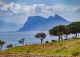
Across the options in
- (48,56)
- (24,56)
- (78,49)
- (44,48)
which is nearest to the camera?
(48,56)

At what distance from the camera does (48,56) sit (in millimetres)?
26625

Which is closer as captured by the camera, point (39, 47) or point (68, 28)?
point (39, 47)

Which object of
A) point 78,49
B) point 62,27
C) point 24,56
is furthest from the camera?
point 62,27

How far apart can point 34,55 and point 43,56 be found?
1.32 meters

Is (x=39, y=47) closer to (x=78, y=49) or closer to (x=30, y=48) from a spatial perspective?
(x=30, y=48)

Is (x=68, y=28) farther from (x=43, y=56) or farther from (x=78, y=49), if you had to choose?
(x=43, y=56)

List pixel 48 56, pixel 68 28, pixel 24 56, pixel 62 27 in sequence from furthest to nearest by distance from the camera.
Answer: pixel 62 27, pixel 68 28, pixel 24 56, pixel 48 56

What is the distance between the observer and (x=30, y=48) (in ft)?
129

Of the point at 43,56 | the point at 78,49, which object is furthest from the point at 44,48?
the point at 43,56

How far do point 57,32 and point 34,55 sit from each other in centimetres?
3701

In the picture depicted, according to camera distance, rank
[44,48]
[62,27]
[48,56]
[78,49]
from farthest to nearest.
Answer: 1. [62,27]
2. [44,48]
3. [78,49]
4. [48,56]

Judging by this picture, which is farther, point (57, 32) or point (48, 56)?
point (57, 32)

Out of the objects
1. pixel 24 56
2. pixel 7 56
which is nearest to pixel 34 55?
pixel 24 56

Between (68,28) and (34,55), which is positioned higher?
(68,28)
